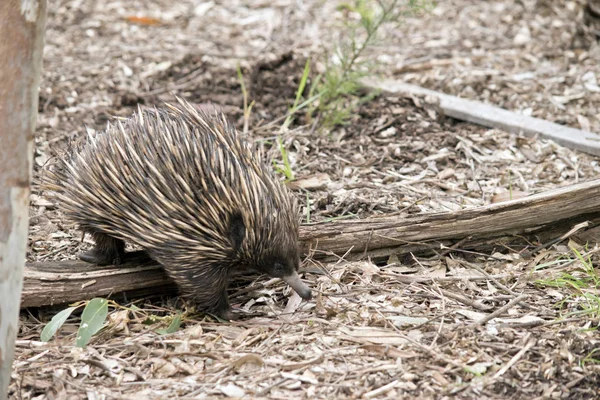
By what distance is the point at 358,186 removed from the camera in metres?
4.97

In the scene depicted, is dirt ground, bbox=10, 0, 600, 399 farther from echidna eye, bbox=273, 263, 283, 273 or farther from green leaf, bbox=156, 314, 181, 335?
echidna eye, bbox=273, 263, 283, 273

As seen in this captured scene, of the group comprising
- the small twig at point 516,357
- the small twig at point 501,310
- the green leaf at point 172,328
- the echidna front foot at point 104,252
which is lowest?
the small twig at point 516,357

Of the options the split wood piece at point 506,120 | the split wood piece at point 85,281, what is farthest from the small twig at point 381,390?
the split wood piece at point 506,120

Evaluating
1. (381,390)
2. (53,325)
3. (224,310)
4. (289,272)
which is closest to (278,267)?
(289,272)

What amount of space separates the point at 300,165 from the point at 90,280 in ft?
5.95

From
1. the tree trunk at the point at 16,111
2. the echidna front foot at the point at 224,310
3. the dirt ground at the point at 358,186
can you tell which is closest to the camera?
the tree trunk at the point at 16,111

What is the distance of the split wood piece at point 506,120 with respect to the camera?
547cm

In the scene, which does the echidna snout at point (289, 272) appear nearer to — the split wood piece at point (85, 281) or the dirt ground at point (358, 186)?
the dirt ground at point (358, 186)

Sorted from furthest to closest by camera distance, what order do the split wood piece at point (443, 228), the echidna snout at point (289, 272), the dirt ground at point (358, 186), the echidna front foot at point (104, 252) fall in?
the split wood piece at point (443, 228) < the echidna front foot at point (104, 252) < the echidna snout at point (289, 272) < the dirt ground at point (358, 186)

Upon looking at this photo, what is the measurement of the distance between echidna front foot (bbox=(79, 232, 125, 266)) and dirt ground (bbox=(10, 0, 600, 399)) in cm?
29

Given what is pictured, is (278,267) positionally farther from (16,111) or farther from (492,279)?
(16,111)

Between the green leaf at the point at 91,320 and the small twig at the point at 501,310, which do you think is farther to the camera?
the small twig at the point at 501,310

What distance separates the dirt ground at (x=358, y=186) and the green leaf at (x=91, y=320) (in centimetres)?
8

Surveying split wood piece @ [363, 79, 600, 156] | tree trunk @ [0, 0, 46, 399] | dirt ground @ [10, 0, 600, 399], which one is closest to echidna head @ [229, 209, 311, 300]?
dirt ground @ [10, 0, 600, 399]
